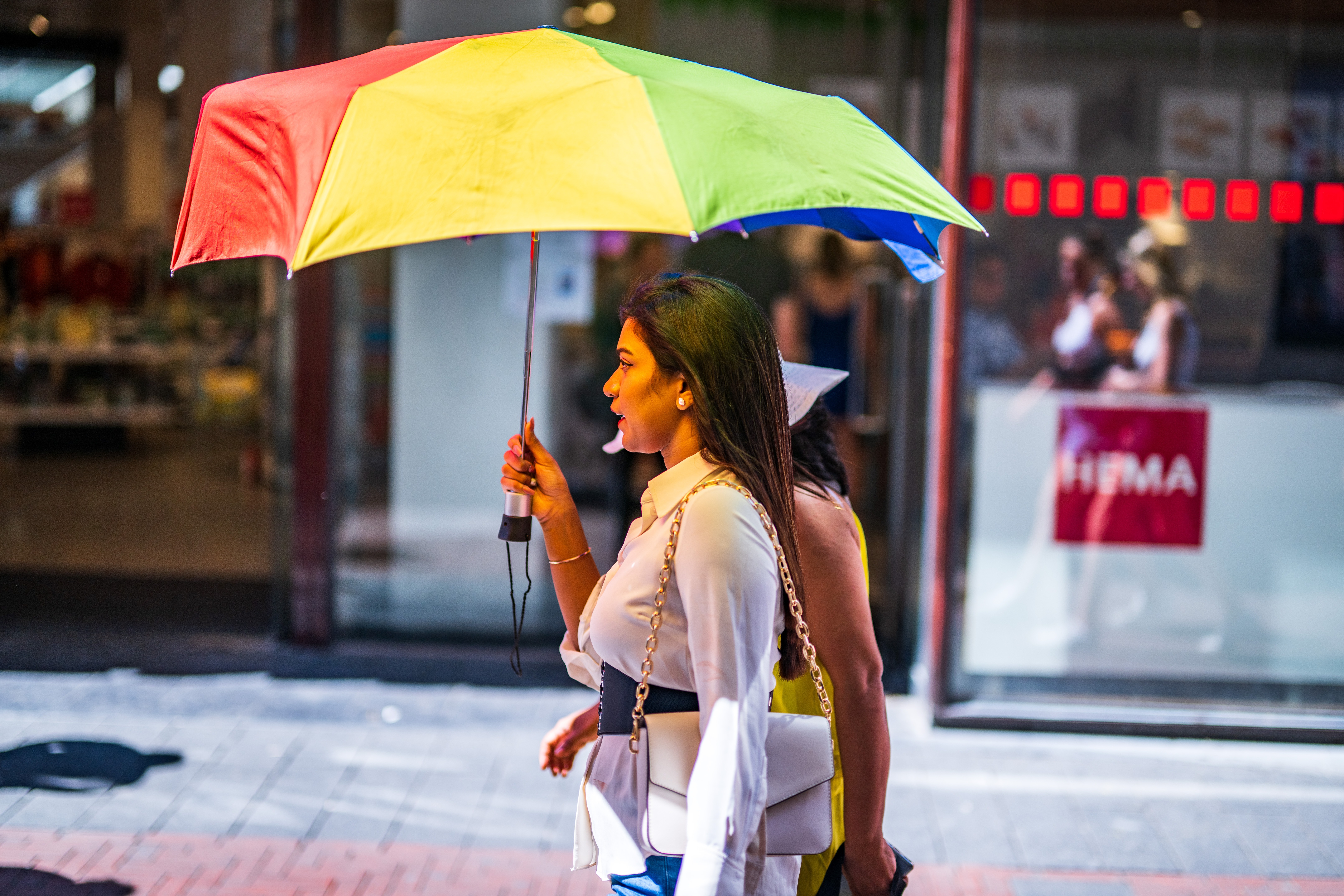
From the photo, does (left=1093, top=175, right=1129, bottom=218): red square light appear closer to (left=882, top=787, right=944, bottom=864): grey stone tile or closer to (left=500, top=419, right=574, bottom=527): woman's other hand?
(left=882, top=787, right=944, bottom=864): grey stone tile

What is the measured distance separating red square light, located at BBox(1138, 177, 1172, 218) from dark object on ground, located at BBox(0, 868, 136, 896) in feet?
14.7

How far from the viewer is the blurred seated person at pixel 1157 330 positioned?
5.55m

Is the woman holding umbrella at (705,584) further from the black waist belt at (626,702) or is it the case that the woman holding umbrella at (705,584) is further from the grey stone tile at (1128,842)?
the grey stone tile at (1128,842)

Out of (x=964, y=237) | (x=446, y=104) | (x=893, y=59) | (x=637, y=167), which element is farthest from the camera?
(x=893, y=59)

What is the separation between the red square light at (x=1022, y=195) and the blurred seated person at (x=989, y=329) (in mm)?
190

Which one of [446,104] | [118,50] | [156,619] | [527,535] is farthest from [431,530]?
[118,50]

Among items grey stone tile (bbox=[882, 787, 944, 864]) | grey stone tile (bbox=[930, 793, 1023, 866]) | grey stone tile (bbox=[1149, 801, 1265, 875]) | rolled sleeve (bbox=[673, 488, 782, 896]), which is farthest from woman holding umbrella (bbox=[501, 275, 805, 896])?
grey stone tile (bbox=[1149, 801, 1265, 875])

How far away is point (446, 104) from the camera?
Answer: 2.12 m

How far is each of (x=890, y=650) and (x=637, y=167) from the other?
15.2 feet

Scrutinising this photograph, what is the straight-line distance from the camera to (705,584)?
2031 mm

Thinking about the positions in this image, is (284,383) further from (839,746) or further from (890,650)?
(839,746)

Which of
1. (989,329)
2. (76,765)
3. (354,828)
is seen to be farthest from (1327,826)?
(76,765)

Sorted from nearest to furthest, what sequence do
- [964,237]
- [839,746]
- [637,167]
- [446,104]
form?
[637,167] → [446,104] → [839,746] → [964,237]

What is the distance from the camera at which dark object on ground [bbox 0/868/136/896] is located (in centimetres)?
384
